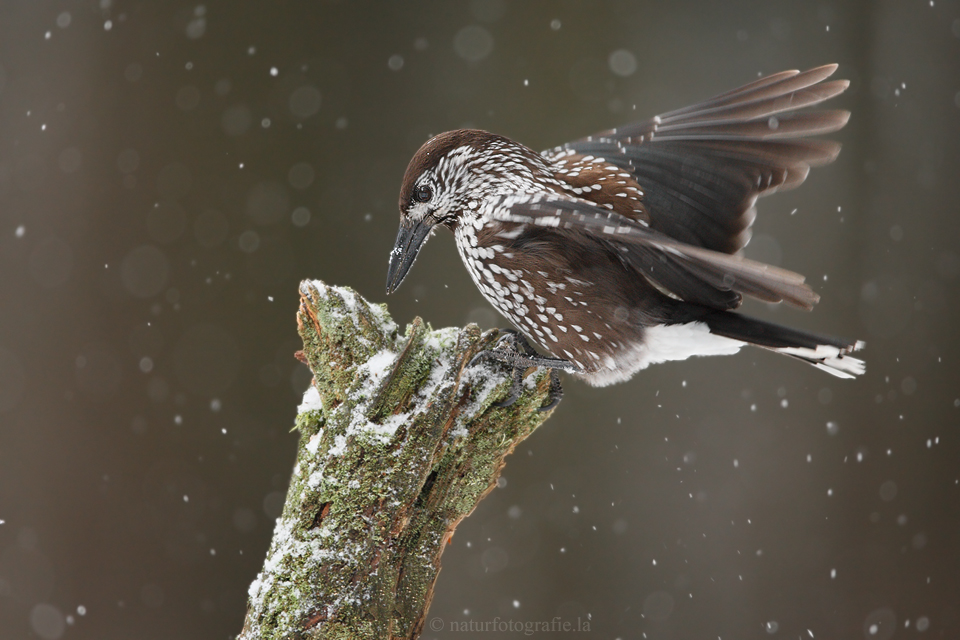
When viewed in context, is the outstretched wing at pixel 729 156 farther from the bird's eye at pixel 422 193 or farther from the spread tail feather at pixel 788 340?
the bird's eye at pixel 422 193

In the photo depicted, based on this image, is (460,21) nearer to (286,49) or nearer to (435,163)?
(286,49)

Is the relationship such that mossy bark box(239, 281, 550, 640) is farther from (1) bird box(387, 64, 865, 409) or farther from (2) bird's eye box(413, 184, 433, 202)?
(2) bird's eye box(413, 184, 433, 202)

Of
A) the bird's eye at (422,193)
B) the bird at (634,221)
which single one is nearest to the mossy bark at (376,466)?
the bird at (634,221)

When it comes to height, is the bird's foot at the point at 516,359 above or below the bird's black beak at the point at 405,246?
below

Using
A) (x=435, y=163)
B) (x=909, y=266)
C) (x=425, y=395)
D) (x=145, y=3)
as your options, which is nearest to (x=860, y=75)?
(x=909, y=266)

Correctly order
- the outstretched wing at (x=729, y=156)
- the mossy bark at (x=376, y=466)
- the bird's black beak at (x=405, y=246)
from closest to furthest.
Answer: the mossy bark at (x=376, y=466)
the outstretched wing at (x=729, y=156)
the bird's black beak at (x=405, y=246)

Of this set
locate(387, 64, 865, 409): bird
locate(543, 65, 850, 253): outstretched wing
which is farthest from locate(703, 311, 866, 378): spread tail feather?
locate(543, 65, 850, 253): outstretched wing

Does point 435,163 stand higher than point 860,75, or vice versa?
point 435,163
